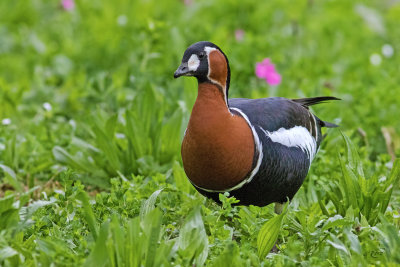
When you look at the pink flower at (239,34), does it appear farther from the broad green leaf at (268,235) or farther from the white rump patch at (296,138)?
the broad green leaf at (268,235)

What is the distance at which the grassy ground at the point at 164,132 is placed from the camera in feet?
10.6

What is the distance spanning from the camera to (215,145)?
342 cm

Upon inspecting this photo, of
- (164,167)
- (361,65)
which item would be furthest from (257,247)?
(361,65)

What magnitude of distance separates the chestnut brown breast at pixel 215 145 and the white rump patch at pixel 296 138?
0.29 meters

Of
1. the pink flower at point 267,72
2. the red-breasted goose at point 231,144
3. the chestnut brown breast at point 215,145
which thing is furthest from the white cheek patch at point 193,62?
the pink flower at point 267,72

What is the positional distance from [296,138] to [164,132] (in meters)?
1.26

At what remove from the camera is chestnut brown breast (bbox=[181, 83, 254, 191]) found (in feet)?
11.2

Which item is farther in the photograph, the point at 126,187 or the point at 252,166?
the point at 126,187

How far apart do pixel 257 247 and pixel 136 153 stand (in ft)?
5.26

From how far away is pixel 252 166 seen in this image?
3.54 metres

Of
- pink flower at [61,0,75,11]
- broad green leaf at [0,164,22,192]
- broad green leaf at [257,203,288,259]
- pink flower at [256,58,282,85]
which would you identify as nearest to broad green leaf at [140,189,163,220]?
broad green leaf at [257,203,288,259]

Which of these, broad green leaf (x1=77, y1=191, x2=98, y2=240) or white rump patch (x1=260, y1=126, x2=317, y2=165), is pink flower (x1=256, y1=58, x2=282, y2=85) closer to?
white rump patch (x1=260, y1=126, x2=317, y2=165)

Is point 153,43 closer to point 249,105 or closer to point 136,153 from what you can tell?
point 136,153

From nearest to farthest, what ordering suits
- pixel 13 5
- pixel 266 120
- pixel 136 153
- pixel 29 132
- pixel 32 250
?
pixel 32 250, pixel 266 120, pixel 136 153, pixel 29 132, pixel 13 5
